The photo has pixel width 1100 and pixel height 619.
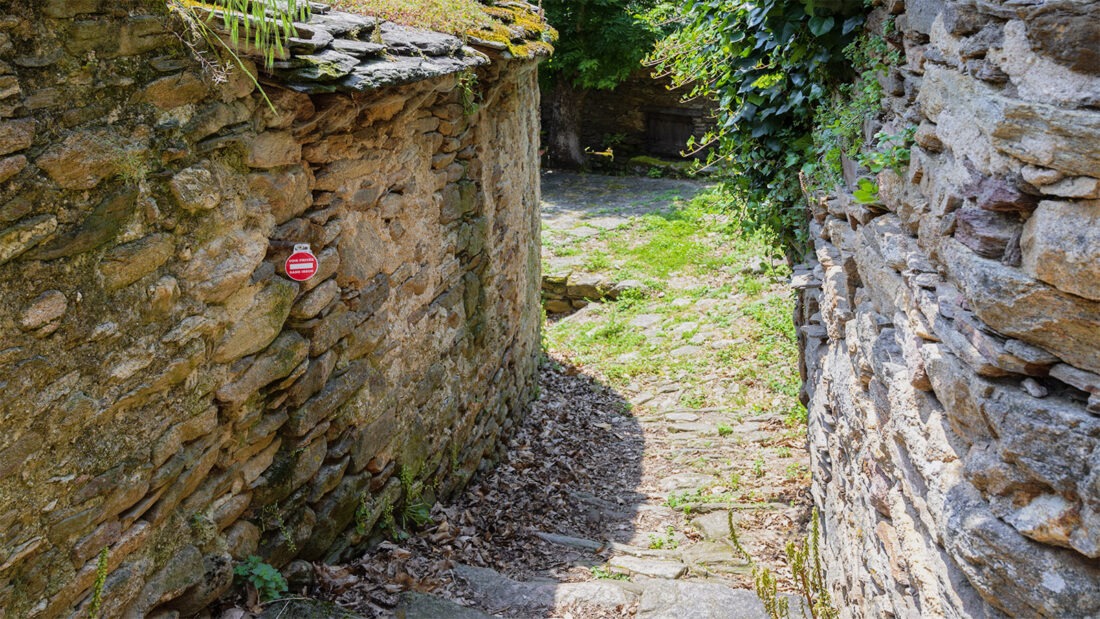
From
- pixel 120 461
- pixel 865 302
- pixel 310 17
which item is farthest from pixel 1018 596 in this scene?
pixel 310 17

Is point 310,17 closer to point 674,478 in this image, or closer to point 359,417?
point 359,417

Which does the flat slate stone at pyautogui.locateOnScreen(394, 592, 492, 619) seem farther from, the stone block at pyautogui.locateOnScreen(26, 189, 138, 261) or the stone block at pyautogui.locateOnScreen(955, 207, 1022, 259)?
the stone block at pyautogui.locateOnScreen(955, 207, 1022, 259)

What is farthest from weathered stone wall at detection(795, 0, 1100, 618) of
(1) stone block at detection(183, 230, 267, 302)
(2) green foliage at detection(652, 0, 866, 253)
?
(1) stone block at detection(183, 230, 267, 302)

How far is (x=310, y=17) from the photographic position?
10.6 feet

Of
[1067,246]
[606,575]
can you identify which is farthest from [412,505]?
[1067,246]

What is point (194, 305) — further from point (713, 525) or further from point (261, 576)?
point (713, 525)

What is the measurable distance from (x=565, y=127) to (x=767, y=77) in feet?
39.8

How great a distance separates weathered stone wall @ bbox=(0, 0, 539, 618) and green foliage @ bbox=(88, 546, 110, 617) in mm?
34

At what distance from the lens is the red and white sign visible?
3160 millimetres

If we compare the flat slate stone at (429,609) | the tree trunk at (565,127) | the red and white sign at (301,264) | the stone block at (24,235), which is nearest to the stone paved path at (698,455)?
the flat slate stone at (429,609)

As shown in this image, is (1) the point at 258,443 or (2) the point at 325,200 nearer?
(1) the point at 258,443

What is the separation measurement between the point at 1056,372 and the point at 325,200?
2.58m

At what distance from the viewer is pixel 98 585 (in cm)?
238

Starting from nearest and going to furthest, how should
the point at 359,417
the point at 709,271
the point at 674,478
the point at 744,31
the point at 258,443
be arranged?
the point at 258,443, the point at 359,417, the point at 744,31, the point at 674,478, the point at 709,271
